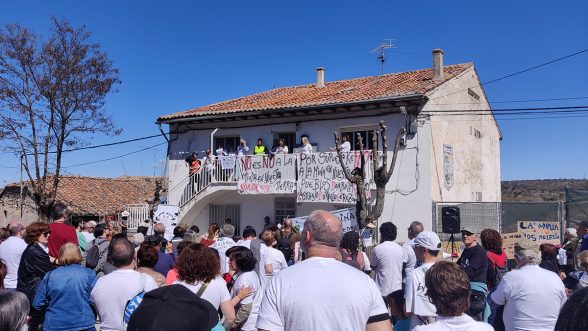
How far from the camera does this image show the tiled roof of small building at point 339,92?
1758 cm

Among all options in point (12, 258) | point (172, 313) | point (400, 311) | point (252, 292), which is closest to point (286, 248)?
point (252, 292)

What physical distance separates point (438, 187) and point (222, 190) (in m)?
8.02

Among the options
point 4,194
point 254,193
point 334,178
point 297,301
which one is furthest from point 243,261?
point 4,194

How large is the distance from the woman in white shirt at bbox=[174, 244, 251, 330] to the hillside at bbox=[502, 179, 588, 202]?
44.3 metres

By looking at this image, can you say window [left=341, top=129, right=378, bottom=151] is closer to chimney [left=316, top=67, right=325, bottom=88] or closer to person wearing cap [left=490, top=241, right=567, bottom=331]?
chimney [left=316, top=67, right=325, bottom=88]

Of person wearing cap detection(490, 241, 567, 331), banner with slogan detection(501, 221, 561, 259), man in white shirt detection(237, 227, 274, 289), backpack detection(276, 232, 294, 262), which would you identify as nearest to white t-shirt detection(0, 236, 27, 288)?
man in white shirt detection(237, 227, 274, 289)

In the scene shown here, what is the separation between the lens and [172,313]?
2471mm

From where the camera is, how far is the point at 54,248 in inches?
286

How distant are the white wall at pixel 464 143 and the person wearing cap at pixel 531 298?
12.0m

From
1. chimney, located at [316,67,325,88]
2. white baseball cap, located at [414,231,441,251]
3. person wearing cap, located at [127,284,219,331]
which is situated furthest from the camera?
chimney, located at [316,67,325,88]

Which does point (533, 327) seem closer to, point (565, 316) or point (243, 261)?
point (243, 261)

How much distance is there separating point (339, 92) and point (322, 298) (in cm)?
1786

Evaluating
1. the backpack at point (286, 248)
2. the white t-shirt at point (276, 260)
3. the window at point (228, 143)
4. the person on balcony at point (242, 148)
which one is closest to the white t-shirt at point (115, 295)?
the white t-shirt at point (276, 260)

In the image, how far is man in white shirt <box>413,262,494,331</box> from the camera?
2881 mm
